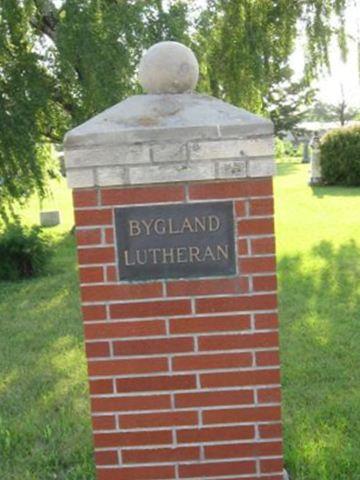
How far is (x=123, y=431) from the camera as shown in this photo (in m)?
2.84

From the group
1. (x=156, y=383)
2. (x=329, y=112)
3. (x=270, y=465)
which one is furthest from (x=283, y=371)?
(x=329, y=112)

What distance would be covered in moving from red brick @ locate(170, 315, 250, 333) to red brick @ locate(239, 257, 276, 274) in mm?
194

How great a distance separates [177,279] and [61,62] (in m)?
4.79

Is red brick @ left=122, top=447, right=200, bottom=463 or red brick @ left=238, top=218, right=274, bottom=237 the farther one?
red brick @ left=122, top=447, right=200, bottom=463

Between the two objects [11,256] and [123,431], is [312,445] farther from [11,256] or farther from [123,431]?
[11,256]

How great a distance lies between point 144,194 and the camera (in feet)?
8.70

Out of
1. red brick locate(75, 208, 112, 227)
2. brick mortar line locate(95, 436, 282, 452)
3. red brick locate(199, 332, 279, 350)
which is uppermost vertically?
red brick locate(75, 208, 112, 227)

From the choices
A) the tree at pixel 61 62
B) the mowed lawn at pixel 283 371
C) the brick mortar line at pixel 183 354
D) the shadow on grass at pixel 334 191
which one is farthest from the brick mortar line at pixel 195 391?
the shadow on grass at pixel 334 191

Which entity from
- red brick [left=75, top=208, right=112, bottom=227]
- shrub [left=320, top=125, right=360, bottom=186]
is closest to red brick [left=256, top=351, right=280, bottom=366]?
red brick [left=75, top=208, right=112, bottom=227]

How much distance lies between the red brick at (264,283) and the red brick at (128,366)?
479 mm

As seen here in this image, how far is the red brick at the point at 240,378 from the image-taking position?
9.11 feet

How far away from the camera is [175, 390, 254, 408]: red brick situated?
110 inches

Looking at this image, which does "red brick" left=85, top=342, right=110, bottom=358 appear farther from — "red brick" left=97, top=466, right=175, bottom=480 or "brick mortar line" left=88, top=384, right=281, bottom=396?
"red brick" left=97, top=466, right=175, bottom=480

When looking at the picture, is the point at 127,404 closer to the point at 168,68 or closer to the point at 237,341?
the point at 237,341
